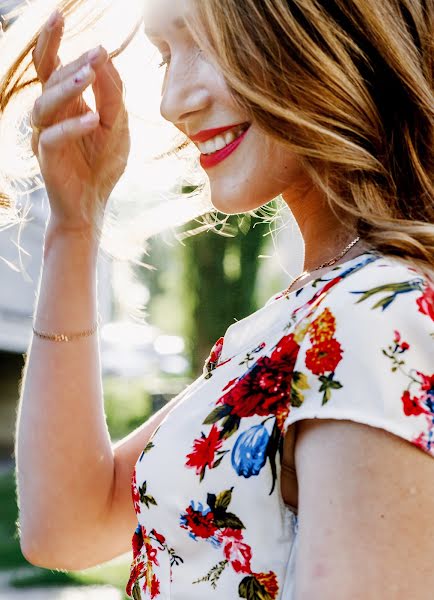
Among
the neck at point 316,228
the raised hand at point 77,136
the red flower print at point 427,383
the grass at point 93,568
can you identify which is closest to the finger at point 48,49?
the raised hand at point 77,136

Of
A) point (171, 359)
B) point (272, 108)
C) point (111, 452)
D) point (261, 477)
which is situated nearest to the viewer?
point (261, 477)

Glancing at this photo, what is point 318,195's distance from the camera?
5.27ft

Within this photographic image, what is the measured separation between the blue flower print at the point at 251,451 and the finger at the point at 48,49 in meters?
0.93

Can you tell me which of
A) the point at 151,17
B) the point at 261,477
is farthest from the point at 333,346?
the point at 151,17

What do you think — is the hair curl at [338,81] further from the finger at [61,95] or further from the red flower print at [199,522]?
the red flower print at [199,522]

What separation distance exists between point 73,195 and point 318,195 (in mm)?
520

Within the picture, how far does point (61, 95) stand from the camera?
1.69 meters

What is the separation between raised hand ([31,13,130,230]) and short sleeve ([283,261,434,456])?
2.50 feet

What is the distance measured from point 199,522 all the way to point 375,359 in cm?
37

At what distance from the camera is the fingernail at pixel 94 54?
1.71 m

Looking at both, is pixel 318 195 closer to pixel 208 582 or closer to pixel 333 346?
pixel 333 346

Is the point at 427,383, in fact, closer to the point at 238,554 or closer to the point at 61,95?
the point at 238,554

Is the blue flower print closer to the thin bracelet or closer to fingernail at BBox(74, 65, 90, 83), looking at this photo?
the thin bracelet

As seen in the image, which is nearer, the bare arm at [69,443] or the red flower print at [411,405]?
the red flower print at [411,405]
